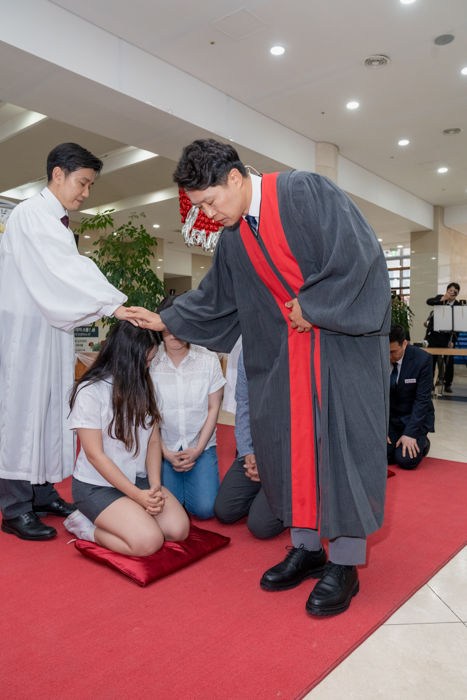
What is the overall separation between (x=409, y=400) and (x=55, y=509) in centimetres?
232

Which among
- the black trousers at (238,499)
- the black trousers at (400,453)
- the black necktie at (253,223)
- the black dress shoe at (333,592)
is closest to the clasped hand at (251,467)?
the black trousers at (238,499)

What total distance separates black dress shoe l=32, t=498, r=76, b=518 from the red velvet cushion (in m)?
0.47

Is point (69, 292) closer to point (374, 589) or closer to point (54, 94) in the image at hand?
point (374, 589)

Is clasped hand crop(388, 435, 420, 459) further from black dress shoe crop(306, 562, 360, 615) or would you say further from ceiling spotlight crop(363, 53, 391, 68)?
ceiling spotlight crop(363, 53, 391, 68)

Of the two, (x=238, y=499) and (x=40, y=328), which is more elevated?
(x=40, y=328)

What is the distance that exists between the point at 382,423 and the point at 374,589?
25.1 inches

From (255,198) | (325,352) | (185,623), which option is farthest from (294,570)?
(255,198)

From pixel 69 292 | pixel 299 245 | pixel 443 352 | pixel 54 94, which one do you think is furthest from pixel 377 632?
pixel 443 352

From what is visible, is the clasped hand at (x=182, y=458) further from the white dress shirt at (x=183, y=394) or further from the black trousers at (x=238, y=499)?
the black trousers at (x=238, y=499)

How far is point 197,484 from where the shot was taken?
2637 mm

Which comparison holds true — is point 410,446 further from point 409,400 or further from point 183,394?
point 183,394

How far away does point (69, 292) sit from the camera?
219 centimetres

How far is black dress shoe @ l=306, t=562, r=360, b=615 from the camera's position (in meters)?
1.69

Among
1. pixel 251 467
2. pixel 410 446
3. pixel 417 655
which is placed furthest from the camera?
pixel 410 446
